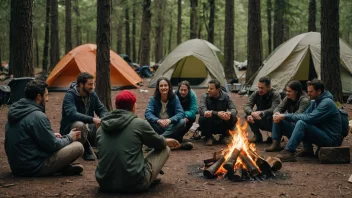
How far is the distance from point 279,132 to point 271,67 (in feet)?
22.7

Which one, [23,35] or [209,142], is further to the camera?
[23,35]

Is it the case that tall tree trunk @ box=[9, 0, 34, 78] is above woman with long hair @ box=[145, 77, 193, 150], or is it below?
above

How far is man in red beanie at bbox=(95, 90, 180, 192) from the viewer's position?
14.1ft

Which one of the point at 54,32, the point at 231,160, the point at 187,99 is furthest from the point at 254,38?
the point at 54,32

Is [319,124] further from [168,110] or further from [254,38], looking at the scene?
[254,38]

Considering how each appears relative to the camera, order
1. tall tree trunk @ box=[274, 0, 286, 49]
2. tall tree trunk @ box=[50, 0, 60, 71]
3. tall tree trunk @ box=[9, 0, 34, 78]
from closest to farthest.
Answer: tall tree trunk @ box=[9, 0, 34, 78]
tall tree trunk @ box=[50, 0, 60, 71]
tall tree trunk @ box=[274, 0, 286, 49]

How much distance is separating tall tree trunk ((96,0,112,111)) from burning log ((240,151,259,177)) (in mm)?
4784

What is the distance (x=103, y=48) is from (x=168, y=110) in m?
2.76

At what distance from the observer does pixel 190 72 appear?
18.1 meters

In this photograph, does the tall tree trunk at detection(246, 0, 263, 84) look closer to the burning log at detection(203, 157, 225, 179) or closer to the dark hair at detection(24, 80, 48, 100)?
the burning log at detection(203, 157, 225, 179)

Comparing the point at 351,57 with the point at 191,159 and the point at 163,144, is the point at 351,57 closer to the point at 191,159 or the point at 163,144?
the point at 191,159

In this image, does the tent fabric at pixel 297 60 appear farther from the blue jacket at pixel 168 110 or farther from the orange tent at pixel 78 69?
the blue jacket at pixel 168 110

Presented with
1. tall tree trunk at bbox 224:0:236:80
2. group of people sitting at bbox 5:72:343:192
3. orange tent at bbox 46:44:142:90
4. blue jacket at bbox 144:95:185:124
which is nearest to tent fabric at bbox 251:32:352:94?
tall tree trunk at bbox 224:0:236:80

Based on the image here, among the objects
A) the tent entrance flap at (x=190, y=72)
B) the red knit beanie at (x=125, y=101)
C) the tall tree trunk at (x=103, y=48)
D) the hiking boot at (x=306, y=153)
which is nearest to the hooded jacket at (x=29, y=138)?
the red knit beanie at (x=125, y=101)
